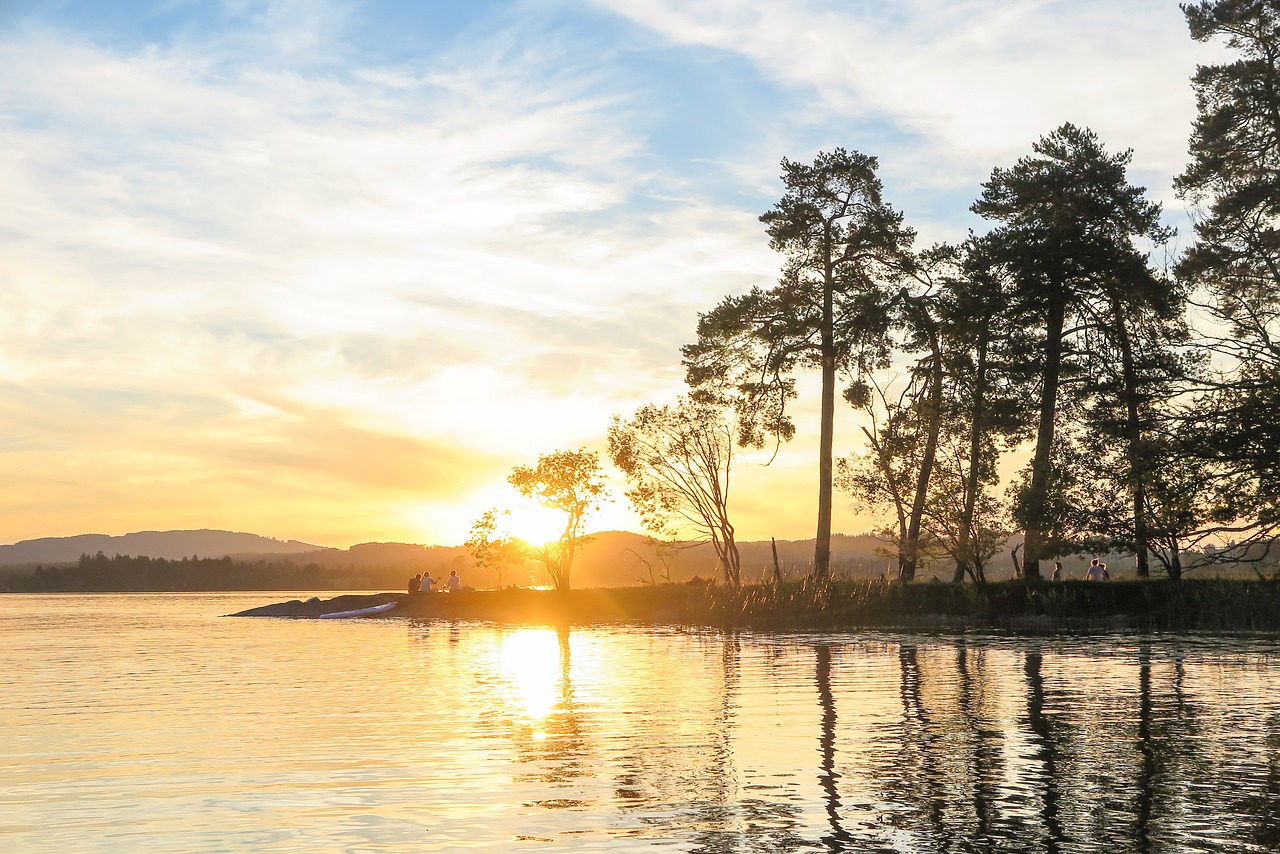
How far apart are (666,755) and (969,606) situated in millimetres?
31939

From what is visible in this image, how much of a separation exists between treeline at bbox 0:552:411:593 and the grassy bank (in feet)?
412

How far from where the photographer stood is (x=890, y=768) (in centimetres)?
1419

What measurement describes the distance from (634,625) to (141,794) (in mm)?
38613

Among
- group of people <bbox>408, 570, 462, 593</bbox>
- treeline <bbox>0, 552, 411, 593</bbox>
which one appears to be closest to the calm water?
group of people <bbox>408, 570, 462, 593</bbox>

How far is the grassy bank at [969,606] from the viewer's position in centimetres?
3966

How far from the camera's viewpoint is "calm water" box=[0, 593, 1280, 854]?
11.2 m

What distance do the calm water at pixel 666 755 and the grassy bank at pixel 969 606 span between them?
9.82 metres

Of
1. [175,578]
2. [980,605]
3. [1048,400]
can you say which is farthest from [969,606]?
[175,578]

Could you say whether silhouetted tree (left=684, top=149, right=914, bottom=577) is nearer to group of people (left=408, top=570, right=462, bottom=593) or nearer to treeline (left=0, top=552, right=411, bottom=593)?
group of people (left=408, top=570, right=462, bottom=593)

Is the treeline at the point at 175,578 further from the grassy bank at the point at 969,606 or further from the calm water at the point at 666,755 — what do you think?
the calm water at the point at 666,755

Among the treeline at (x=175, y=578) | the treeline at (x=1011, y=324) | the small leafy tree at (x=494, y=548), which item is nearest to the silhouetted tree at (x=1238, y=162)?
the treeline at (x=1011, y=324)

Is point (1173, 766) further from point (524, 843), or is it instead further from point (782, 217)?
point (782, 217)

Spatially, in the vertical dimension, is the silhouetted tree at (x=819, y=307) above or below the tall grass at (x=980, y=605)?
above

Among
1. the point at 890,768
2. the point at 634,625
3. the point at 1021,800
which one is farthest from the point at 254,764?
the point at 634,625
